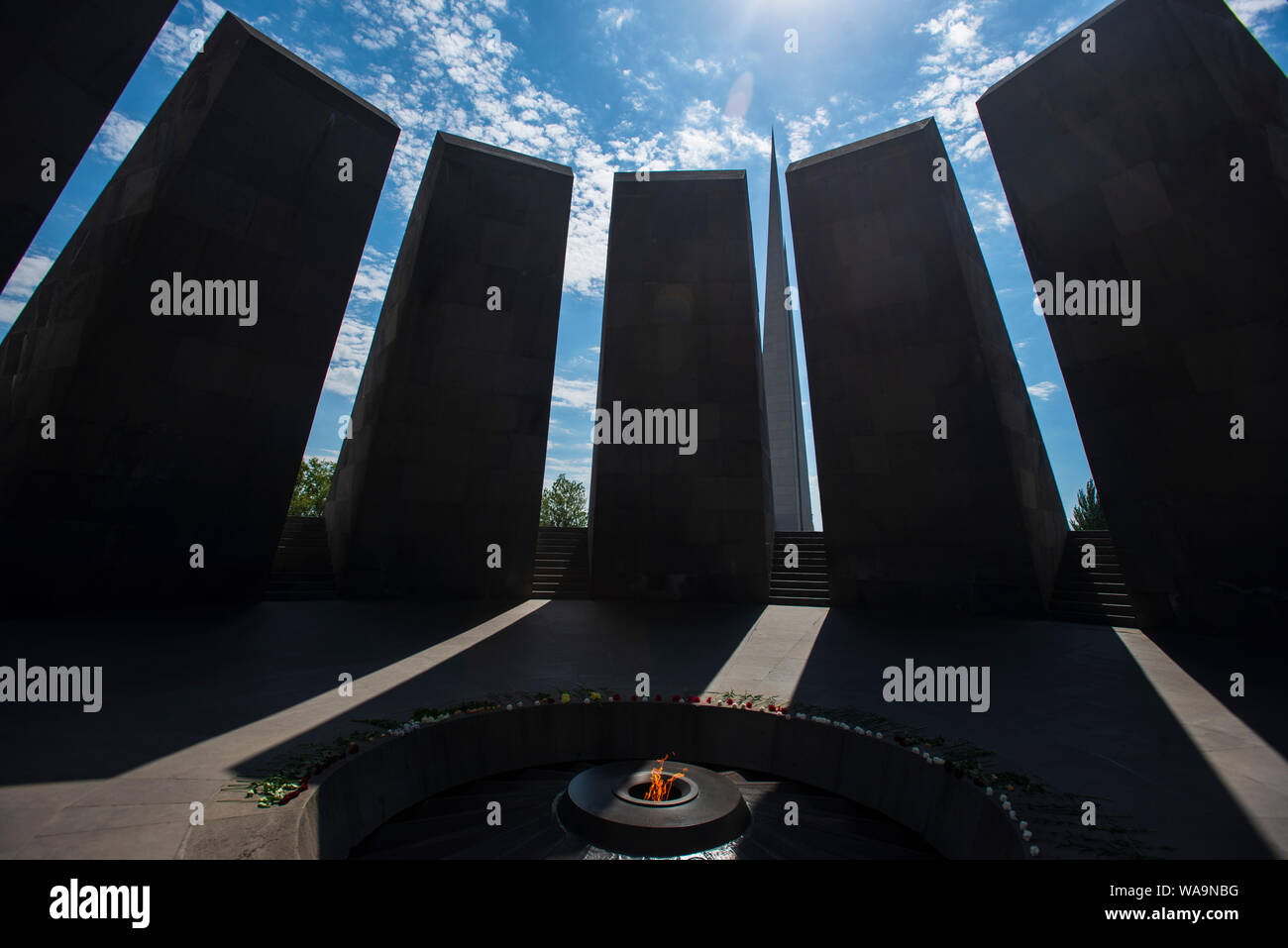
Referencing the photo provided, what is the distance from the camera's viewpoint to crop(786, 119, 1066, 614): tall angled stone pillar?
13.0 meters

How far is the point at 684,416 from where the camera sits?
1570 cm

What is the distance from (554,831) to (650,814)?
0.86 m

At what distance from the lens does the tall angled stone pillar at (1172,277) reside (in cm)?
925

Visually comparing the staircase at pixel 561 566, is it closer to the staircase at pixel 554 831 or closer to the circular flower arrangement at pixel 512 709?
the circular flower arrangement at pixel 512 709

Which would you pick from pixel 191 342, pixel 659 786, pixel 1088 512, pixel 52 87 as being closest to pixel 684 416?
pixel 191 342

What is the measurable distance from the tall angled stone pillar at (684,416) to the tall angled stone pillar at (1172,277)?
22.2ft

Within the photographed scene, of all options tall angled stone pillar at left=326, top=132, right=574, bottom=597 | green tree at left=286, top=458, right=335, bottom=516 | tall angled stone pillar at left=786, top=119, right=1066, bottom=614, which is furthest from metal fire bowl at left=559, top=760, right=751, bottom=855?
green tree at left=286, top=458, right=335, bottom=516

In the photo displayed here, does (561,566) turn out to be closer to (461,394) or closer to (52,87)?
(461,394)

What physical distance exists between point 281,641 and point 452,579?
5326 mm

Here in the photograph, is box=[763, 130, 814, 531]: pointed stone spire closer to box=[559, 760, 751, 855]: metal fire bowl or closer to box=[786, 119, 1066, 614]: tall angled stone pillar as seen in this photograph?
box=[786, 119, 1066, 614]: tall angled stone pillar

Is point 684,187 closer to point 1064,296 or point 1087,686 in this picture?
point 1064,296

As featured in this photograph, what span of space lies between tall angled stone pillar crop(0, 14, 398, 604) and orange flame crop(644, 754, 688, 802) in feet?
35.8

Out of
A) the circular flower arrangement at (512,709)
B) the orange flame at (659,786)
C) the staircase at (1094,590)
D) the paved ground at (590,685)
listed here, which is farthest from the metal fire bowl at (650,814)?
the staircase at (1094,590)
